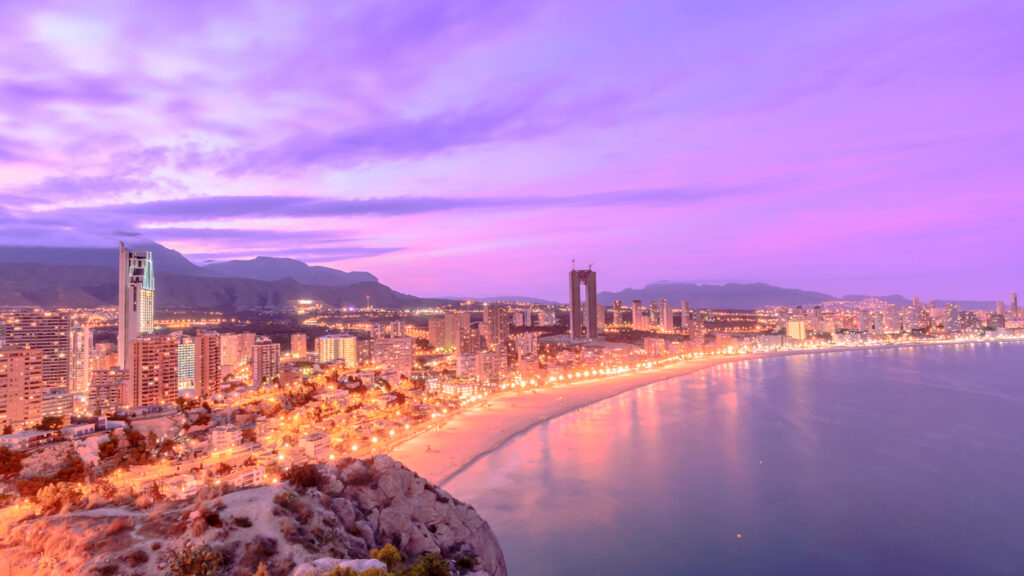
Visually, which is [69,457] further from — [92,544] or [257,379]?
[257,379]

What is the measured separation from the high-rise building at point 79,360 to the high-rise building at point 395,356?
978 cm

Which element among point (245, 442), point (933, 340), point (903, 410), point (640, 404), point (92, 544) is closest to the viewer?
point (92, 544)

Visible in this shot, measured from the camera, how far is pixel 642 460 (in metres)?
11.3

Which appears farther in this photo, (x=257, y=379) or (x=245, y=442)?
(x=257, y=379)

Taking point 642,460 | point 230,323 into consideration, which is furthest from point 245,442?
point 230,323

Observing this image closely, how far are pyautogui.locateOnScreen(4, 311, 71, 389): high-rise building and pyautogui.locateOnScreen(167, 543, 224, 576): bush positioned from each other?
17202 millimetres

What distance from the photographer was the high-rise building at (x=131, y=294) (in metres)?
19.7

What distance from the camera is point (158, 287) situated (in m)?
51.8

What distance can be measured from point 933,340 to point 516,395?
134 feet

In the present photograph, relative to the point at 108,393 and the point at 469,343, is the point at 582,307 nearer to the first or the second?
the point at 469,343

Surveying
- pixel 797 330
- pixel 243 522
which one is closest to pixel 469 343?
pixel 243 522

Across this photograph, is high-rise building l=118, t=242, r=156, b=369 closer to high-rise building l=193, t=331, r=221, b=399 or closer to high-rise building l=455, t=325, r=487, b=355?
high-rise building l=193, t=331, r=221, b=399

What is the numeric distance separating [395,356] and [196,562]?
18.6m

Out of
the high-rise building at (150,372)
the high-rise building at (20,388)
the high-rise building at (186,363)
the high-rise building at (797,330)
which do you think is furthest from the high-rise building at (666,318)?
the high-rise building at (20,388)
